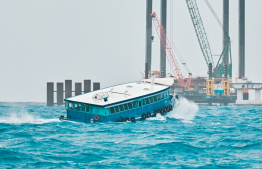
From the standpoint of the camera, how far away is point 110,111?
57438 mm

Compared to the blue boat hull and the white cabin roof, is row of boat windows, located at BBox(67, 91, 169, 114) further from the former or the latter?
the white cabin roof

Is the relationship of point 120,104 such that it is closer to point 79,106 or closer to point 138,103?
point 138,103

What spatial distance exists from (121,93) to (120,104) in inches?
221

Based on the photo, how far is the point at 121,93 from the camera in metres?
63.9

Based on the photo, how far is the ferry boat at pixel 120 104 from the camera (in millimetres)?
57406

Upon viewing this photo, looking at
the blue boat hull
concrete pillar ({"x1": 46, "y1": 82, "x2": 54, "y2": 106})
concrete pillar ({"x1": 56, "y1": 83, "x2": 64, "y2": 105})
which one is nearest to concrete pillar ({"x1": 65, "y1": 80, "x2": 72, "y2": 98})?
concrete pillar ({"x1": 56, "y1": 83, "x2": 64, "y2": 105})

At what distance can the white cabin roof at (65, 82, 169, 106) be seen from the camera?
59219mm

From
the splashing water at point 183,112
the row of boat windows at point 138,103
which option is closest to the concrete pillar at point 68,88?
Result: the splashing water at point 183,112

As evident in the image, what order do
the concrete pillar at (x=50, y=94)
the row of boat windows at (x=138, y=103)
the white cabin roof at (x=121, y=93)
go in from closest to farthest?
the row of boat windows at (x=138, y=103) → the white cabin roof at (x=121, y=93) → the concrete pillar at (x=50, y=94)

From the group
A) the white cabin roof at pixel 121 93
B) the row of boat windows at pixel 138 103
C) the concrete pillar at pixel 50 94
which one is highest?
the white cabin roof at pixel 121 93

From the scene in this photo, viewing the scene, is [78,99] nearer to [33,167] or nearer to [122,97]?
[122,97]

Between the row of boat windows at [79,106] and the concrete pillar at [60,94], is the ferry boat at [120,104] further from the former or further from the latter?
the concrete pillar at [60,94]

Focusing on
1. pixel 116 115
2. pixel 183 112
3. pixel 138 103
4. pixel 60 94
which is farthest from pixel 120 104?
pixel 60 94

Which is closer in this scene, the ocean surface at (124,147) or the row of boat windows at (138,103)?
the ocean surface at (124,147)
